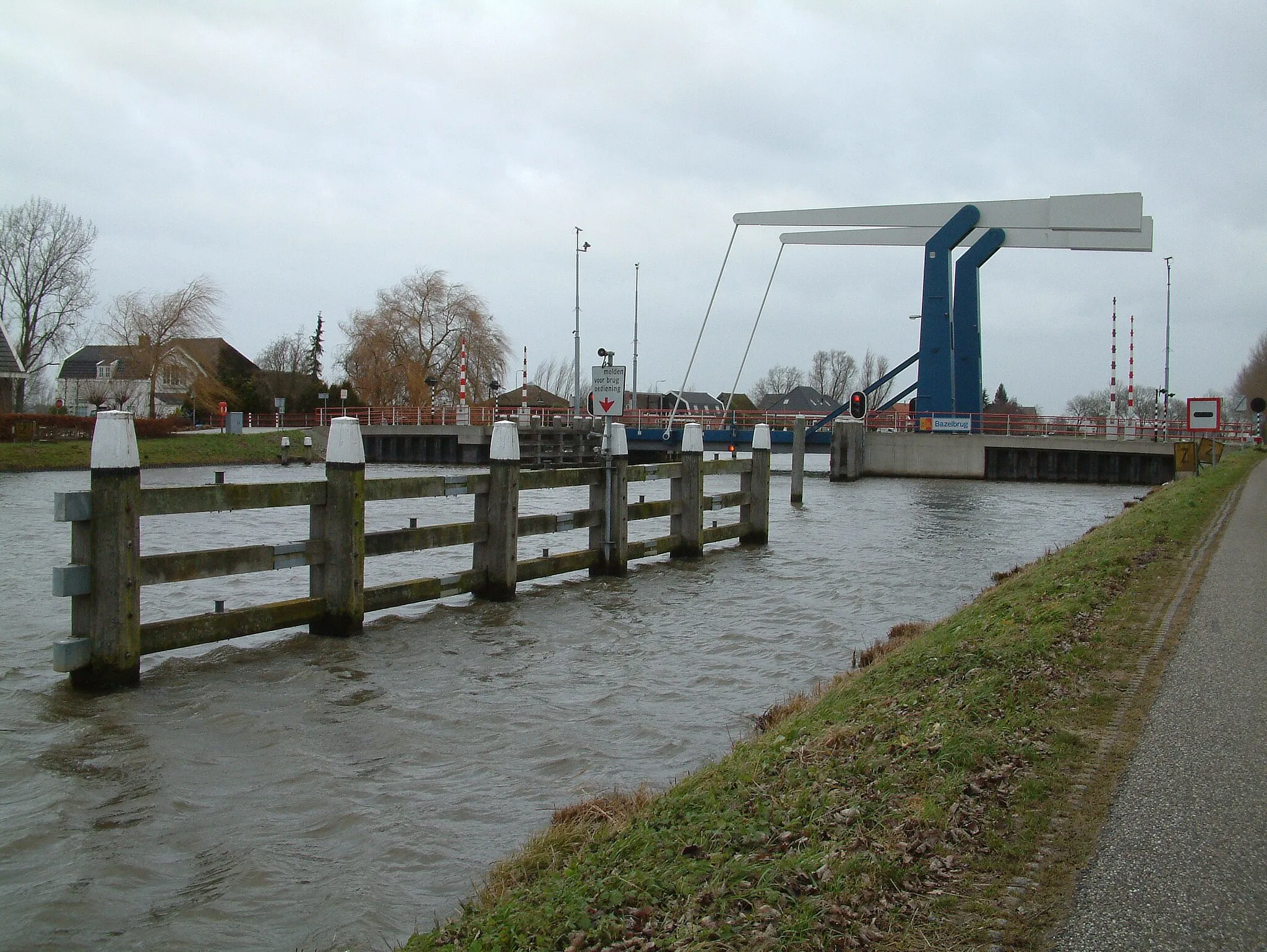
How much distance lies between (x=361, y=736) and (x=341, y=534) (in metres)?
2.36

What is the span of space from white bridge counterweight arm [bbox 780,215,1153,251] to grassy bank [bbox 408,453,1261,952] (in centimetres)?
2849

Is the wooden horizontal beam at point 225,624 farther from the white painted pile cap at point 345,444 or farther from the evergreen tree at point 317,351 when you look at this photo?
the evergreen tree at point 317,351

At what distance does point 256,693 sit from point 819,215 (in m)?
30.3

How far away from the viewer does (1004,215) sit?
3300 cm

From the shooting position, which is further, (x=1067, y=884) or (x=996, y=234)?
(x=996, y=234)

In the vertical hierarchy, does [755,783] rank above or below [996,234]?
below

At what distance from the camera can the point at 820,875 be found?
307cm

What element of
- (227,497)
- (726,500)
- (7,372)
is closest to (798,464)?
(726,500)

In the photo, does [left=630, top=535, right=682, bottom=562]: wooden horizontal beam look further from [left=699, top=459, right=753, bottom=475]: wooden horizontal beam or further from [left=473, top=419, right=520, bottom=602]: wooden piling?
[left=473, top=419, right=520, bottom=602]: wooden piling

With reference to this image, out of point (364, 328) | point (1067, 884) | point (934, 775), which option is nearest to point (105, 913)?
point (934, 775)

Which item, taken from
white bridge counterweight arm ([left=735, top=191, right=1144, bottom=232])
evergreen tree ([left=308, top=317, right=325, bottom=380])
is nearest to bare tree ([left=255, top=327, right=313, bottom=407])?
evergreen tree ([left=308, top=317, right=325, bottom=380])

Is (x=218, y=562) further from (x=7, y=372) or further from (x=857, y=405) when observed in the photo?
(x=7, y=372)

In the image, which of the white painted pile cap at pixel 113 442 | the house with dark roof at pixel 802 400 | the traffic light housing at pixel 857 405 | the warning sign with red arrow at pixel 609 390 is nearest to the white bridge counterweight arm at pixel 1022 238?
the traffic light housing at pixel 857 405

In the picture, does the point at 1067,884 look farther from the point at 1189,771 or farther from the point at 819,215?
the point at 819,215
